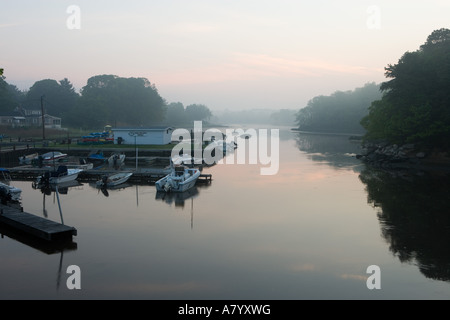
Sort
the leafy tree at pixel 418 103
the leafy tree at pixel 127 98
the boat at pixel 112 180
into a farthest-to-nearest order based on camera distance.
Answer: the leafy tree at pixel 127 98
the leafy tree at pixel 418 103
the boat at pixel 112 180

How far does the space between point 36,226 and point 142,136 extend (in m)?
45.9

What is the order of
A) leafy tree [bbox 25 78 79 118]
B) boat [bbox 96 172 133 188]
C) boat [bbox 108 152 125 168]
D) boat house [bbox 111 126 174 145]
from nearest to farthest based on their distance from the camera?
boat [bbox 96 172 133 188], boat [bbox 108 152 125 168], boat house [bbox 111 126 174 145], leafy tree [bbox 25 78 79 118]

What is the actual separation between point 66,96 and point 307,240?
134864 mm

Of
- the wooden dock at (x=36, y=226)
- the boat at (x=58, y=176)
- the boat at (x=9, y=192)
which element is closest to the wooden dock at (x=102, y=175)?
the boat at (x=58, y=176)

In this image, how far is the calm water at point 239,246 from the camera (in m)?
15.3

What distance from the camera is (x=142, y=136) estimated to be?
2598 inches

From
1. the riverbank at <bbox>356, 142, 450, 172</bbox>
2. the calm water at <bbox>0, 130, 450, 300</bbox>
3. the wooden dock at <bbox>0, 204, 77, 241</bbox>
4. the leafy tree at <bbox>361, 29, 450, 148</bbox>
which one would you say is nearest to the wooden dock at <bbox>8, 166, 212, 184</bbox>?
the calm water at <bbox>0, 130, 450, 300</bbox>

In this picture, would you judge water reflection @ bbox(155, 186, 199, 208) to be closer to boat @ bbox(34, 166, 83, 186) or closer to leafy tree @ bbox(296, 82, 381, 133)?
boat @ bbox(34, 166, 83, 186)

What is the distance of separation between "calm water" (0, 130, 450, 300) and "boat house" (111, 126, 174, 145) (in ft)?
98.8

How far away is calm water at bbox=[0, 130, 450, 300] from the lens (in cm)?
1530

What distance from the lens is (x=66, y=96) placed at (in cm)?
13862

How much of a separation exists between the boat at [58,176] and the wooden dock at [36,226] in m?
12.5

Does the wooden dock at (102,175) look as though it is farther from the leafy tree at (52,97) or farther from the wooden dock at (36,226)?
the leafy tree at (52,97)
